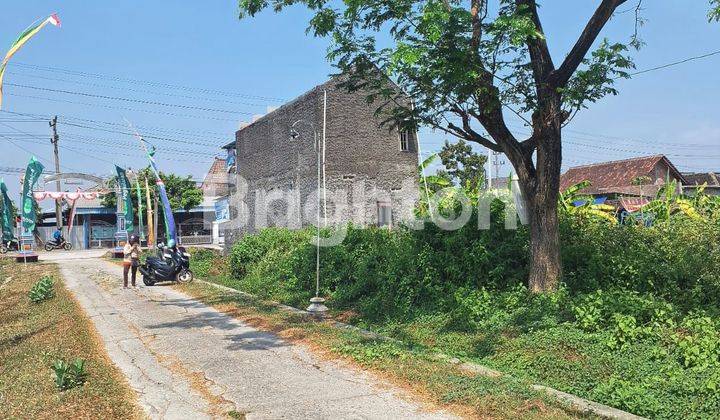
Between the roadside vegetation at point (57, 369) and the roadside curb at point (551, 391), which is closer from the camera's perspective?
the roadside curb at point (551, 391)

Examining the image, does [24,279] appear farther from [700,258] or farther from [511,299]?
[700,258]

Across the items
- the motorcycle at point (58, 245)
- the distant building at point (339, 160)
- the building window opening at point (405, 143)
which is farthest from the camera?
the motorcycle at point (58, 245)

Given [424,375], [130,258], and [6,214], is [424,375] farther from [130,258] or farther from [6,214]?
[6,214]

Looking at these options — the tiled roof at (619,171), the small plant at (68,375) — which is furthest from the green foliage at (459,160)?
the small plant at (68,375)

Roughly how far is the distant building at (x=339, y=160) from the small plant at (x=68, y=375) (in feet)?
46.1

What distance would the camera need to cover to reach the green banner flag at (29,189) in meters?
26.8

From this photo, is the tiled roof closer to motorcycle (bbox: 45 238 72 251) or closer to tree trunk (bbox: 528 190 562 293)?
tree trunk (bbox: 528 190 562 293)

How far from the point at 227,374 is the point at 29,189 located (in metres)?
24.4

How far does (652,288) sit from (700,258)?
2.47ft

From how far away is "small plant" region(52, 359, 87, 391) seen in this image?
20.8 ft

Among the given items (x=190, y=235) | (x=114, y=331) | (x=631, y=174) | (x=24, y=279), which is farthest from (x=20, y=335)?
(x=190, y=235)

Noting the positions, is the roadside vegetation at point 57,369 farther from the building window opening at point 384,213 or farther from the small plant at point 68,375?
the building window opening at point 384,213

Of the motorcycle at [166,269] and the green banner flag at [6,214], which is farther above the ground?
the green banner flag at [6,214]

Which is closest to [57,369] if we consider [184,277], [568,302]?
[568,302]
